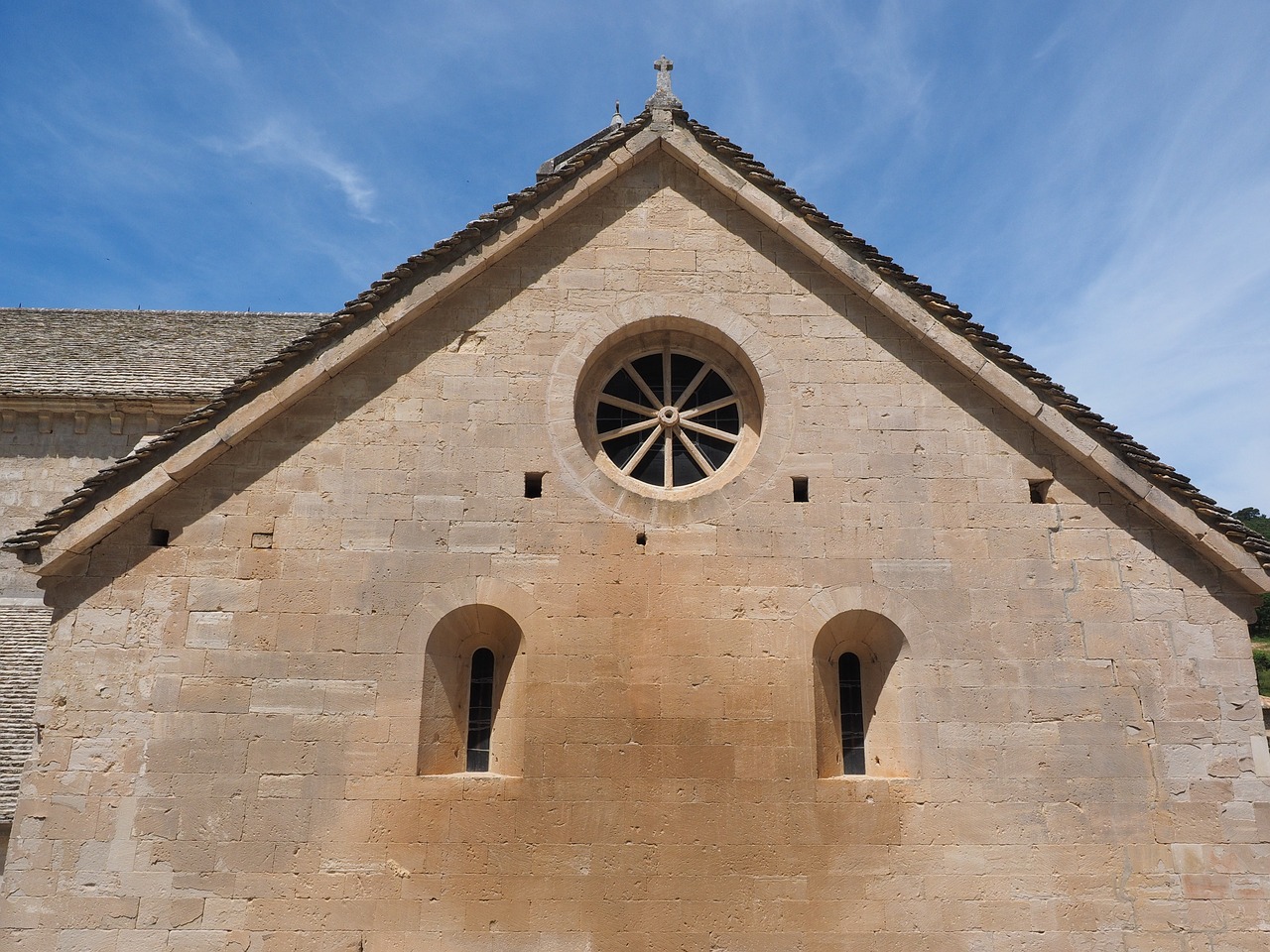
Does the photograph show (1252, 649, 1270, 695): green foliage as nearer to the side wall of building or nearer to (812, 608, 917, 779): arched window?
(812, 608, 917, 779): arched window

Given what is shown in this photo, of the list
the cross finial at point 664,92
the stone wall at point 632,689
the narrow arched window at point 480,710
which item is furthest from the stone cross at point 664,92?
the narrow arched window at point 480,710

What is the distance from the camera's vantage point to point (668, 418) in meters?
9.54

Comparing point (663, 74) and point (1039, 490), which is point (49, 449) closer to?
point (663, 74)

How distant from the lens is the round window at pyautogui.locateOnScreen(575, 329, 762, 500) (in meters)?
9.40

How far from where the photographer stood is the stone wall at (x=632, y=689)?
769 centimetres

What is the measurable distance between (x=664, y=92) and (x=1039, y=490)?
625 cm

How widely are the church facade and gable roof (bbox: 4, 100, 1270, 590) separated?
0.13 feet

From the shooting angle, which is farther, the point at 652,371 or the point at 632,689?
the point at 652,371

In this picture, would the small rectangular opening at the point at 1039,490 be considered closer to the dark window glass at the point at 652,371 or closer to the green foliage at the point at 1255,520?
the dark window glass at the point at 652,371

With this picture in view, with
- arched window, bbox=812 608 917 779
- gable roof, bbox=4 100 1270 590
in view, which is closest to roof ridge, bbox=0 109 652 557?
gable roof, bbox=4 100 1270 590

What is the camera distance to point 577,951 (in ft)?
25.0

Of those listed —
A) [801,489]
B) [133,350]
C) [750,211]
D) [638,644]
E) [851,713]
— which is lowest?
[851,713]

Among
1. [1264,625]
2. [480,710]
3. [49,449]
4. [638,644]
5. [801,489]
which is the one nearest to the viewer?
[638,644]

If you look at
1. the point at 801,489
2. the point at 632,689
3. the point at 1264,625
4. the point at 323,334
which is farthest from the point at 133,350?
the point at 1264,625
